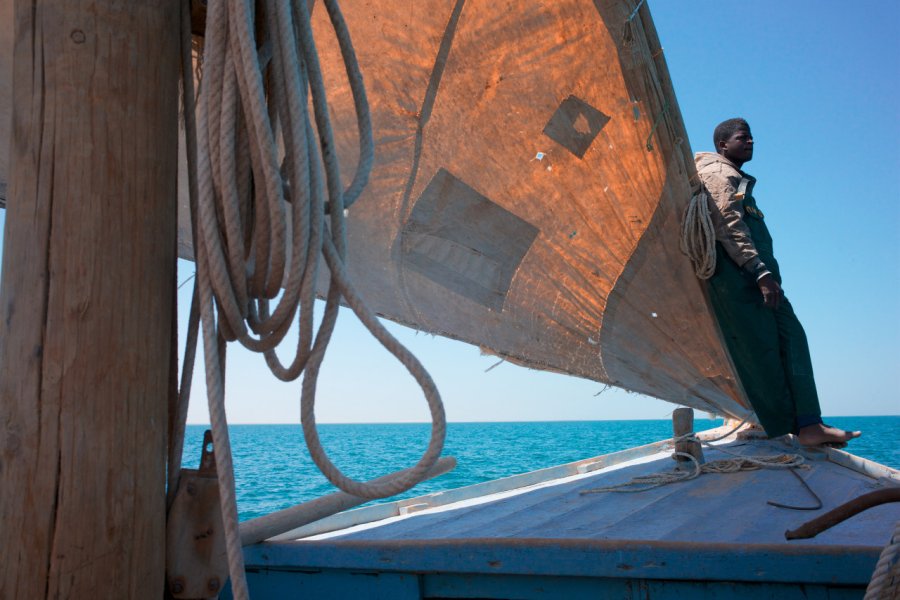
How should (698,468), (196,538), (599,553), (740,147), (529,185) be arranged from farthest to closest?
(740,147)
(529,185)
(698,468)
(599,553)
(196,538)

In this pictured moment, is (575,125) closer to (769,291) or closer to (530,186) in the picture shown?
(530,186)

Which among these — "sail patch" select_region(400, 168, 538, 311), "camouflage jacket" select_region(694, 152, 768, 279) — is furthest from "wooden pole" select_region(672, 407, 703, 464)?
"sail patch" select_region(400, 168, 538, 311)

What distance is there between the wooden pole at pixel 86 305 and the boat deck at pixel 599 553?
2.23 ft

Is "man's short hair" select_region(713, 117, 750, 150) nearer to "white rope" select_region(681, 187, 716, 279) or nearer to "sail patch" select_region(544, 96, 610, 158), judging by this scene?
"white rope" select_region(681, 187, 716, 279)

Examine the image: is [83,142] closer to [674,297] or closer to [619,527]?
[619,527]

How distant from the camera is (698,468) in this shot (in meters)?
3.05

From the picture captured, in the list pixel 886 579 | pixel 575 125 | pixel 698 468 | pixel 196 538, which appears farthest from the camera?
pixel 575 125

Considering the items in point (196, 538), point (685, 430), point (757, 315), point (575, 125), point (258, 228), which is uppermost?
point (575, 125)

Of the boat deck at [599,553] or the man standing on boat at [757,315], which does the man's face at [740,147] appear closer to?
the man standing on boat at [757,315]

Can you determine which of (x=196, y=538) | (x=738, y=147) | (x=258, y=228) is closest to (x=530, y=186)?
(x=738, y=147)

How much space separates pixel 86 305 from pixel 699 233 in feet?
9.50

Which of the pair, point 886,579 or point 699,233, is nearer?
point 886,579

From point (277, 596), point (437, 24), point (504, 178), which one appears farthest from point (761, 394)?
point (277, 596)

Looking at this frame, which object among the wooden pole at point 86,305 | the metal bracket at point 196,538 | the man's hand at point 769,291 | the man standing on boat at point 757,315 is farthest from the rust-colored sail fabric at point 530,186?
the metal bracket at point 196,538
